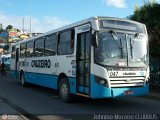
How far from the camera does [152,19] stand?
21672 mm

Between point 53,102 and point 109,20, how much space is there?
4.15 m

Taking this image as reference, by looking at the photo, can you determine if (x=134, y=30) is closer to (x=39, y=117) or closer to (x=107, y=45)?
(x=107, y=45)

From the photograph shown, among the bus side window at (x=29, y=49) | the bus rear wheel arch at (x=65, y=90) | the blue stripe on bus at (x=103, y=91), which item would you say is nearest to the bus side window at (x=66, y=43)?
the bus rear wheel arch at (x=65, y=90)

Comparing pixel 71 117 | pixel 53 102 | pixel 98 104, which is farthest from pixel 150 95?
pixel 71 117

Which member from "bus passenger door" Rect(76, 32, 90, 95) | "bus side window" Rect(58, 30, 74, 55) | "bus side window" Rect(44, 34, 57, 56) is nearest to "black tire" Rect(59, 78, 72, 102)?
"bus passenger door" Rect(76, 32, 90, 95)

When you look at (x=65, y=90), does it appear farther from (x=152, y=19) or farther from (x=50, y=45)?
(x=152, y=19)

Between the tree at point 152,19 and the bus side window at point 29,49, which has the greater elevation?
the tree at point 152,19

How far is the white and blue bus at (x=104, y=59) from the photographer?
1186 centimetres

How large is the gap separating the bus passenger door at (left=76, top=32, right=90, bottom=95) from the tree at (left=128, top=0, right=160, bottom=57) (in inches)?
306

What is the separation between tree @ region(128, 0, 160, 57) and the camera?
785 inches

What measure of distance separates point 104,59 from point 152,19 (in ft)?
34.9

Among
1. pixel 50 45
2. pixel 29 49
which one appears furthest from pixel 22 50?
pixel 50 45

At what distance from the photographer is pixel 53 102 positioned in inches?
564

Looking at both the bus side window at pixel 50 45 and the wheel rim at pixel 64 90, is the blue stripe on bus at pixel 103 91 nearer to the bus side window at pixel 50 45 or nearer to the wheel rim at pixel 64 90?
the wheel rim at pixel 64 90
